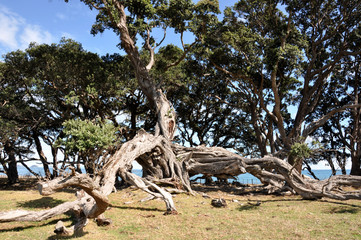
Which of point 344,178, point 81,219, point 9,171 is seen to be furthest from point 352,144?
point 9,171

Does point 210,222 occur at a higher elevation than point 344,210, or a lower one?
lower

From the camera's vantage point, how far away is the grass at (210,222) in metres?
6.90

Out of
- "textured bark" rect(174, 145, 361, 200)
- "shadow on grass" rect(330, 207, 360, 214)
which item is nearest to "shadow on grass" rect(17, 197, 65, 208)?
"textured bark" rect(174, 145, 361, 200)

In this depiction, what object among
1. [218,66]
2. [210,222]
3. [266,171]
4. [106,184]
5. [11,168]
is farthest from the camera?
[11,168]

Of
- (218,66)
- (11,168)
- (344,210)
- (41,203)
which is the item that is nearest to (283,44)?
(218,66)

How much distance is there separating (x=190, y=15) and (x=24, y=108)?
14540 mm

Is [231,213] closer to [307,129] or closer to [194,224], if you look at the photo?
[194,224]

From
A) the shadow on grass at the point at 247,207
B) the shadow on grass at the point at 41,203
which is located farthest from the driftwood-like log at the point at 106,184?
the shadow on grass at the point at 247,207

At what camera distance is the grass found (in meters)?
6.90

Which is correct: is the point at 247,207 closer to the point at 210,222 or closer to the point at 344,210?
the point at 210,222

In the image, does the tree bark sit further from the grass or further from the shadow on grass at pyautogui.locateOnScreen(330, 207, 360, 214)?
the shadow on grass at pyautogui.locateOnScreen(330, 207, 360, 214)

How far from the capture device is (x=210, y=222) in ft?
27.3

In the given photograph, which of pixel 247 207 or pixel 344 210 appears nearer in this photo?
pixel 344 210

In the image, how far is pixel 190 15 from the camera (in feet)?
54.6
